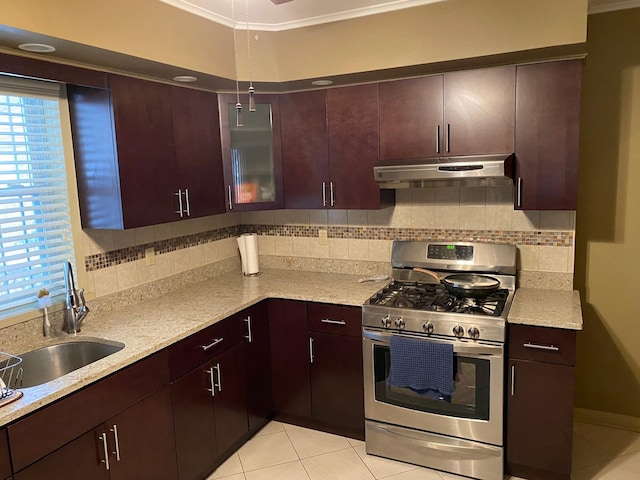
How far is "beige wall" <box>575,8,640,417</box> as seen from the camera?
2.79m

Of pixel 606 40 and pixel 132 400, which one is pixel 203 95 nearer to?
pixel 132 400

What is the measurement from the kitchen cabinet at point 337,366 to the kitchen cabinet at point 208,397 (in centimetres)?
45

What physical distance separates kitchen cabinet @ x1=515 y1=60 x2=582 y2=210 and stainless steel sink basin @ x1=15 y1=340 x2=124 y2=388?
2.23 metres

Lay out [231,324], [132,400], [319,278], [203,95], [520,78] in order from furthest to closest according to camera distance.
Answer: [319,278] < [203,95] < [231,324] < [520,78] < [132,400]

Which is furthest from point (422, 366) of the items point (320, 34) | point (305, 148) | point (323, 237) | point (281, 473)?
point (320, 34)

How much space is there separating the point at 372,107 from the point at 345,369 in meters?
1.57

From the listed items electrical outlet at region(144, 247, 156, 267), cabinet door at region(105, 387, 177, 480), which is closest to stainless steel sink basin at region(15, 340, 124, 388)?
cabinet door at region(105, 387, 177, 480)

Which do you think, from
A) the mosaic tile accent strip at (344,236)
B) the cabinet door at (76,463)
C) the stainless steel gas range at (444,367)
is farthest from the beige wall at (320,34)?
the cabinet door at (76,463)

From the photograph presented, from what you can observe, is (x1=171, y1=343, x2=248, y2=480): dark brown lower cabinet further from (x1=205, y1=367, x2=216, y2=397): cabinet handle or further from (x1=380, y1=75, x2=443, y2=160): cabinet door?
(x1=380, y1=75, x2=443, y2=160): cabinet door

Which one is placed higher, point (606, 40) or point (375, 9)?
point (375, 9)

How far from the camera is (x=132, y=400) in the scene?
2.10 meters

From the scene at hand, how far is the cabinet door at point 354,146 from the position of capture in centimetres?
294

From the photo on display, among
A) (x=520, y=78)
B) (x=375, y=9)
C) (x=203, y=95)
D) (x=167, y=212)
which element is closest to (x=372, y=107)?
(x=375, y=9)

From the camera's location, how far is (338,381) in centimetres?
294
